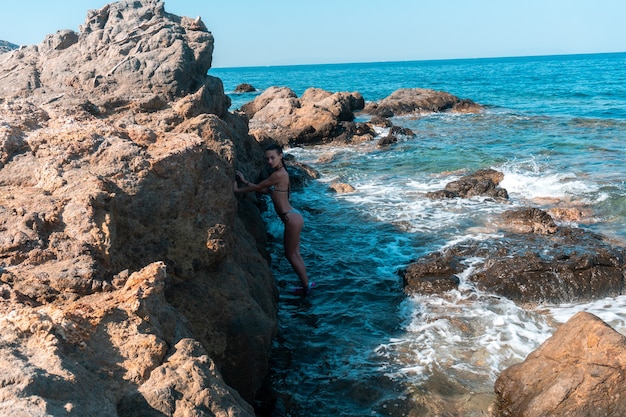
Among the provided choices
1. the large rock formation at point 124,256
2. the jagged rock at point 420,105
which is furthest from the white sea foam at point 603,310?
the jagged rock at point 420,105

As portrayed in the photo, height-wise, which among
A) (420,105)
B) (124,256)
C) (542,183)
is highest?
(124,256)

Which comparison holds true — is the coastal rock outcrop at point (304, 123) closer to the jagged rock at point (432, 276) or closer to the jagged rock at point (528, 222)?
the jagged rock at point (528, 222)

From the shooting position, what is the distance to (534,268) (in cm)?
863

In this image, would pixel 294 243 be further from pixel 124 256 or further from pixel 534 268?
pixel 124 256

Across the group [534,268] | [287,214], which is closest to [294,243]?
[287,214]

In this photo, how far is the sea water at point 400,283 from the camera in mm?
6109

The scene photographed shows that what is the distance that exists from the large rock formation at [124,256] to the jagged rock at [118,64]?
5 centimetres

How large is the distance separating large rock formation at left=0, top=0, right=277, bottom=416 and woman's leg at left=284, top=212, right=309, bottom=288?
517 mm

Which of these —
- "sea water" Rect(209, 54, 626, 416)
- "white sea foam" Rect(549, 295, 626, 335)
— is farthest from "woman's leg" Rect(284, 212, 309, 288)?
"white sea foam" Rect(549, 295, 626, 335)

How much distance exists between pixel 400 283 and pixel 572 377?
3854 mm

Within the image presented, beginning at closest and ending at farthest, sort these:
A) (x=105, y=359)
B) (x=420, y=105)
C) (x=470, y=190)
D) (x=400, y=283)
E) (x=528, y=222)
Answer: (x=105, y=359)
(x=400, y=283)
(x=528, y=222)
(x=470, y=190)
(x=420, y=105)

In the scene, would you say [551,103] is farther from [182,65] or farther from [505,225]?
[182,65]

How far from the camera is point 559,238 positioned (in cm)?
997

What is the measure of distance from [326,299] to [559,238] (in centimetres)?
467
